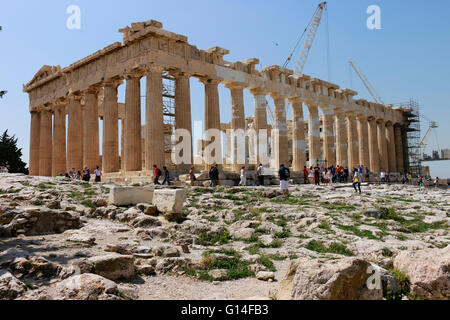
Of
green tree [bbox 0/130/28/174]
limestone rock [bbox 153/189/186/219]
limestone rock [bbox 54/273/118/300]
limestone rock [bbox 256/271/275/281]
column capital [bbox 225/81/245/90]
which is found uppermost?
column capital [bbox 225/81/245/90]

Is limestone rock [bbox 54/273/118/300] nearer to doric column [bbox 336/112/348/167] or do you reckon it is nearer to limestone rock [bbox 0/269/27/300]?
limestone rock [bbox 0/269/27/300]

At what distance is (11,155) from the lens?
40.2m

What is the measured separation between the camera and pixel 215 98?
2658 cm

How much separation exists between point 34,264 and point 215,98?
21702 mm

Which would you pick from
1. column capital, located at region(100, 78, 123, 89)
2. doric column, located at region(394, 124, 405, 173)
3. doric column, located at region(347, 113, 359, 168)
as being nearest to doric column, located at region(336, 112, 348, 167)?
doric column, located at region(347, 113, 359, 168)

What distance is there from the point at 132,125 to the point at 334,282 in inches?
850

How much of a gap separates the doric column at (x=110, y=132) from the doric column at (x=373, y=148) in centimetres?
2805

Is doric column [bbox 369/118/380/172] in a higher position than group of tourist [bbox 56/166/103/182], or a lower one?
higher

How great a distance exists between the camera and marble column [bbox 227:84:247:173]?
93.3 feet

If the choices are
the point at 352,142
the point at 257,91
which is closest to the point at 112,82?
the point at 257,91

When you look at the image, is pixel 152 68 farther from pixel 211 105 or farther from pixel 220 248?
pixel 220 248

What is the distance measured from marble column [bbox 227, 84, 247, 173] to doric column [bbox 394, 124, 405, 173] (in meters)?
26.6
